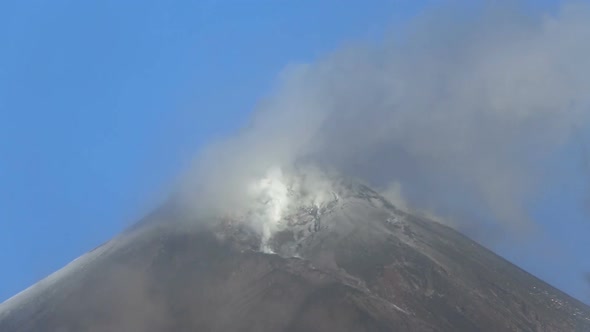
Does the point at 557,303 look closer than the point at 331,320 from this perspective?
No

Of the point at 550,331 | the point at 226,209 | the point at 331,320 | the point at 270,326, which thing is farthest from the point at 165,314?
the point at 550,331

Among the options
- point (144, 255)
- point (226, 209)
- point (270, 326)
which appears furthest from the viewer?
point (226, 209)

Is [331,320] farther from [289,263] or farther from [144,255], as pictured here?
[144,255]

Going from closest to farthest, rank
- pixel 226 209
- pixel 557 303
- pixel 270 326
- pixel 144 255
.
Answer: pixel 270 326 → pixel 557 303 → pixel 144 255 → pixel 226 209

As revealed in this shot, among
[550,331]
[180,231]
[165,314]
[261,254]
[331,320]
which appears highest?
[180,231]

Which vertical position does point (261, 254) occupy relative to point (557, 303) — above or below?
above

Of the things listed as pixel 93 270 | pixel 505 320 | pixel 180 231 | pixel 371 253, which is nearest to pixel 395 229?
pixel 371 253
